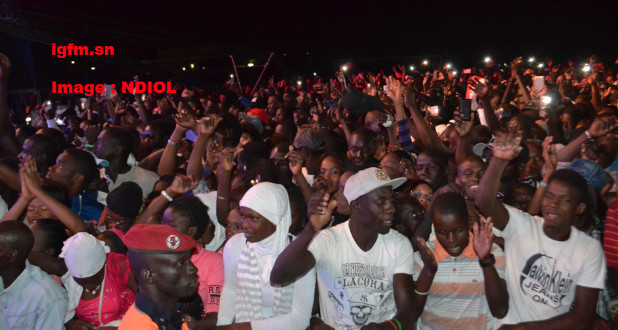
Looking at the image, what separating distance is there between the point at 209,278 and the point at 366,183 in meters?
1.31

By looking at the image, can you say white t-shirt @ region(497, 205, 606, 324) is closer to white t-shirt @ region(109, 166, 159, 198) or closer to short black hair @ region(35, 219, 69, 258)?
short black hair @ region(35, 219, 69, 258)

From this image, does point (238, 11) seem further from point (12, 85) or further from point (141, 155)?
point (141, 155)

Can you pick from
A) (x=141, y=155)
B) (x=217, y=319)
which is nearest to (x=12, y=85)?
(x=141, y=155)

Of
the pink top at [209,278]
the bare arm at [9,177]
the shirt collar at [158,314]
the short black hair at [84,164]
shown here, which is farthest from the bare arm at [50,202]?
the shirt collar at [158,314]

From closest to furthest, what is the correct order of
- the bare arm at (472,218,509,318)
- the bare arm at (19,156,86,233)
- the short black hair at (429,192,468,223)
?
the bare arm at (472,218,509,318)
the short black hair at (429,192,468,223)
the bare arm at (19,156,86,233)

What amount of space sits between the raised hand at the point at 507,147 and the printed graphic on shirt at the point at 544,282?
59 centimetres

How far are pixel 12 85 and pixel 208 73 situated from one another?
232 inches

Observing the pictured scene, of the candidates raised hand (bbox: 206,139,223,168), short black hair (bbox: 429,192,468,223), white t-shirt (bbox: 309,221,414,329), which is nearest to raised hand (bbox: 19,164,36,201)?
raised hand (bbox: 206,139,223,168)

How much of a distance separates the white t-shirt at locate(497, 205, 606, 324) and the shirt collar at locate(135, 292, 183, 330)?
1.90m

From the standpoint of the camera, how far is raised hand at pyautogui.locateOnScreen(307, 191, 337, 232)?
3.17 meters

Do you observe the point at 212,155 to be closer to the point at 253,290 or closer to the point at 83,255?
the point at 83,255

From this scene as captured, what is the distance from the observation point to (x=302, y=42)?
78.6 ft

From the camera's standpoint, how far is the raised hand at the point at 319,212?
3166 millimetres

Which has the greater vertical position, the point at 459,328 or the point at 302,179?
the point at 302,179
